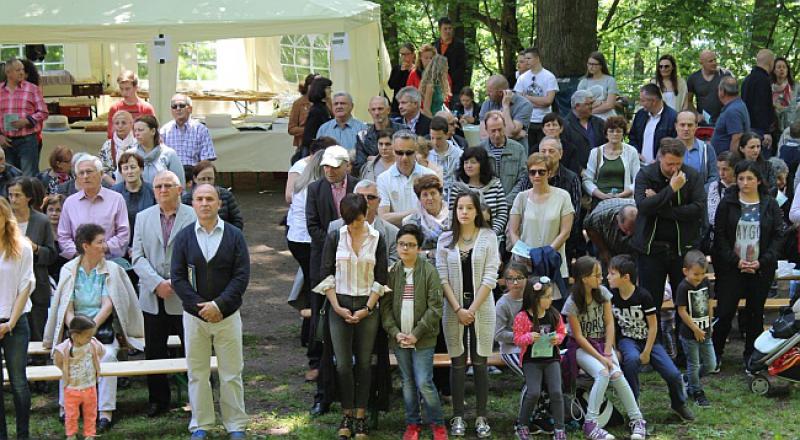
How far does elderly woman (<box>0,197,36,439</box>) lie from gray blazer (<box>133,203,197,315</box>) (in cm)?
77

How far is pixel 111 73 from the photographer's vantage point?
19.2m

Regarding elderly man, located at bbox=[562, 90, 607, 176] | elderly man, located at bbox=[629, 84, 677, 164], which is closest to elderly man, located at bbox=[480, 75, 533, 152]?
elderly man, located at bbox=[562, 90, 607, 176]

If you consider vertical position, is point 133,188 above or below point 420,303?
above

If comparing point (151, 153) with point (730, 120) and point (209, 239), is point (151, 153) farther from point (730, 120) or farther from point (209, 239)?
point (730, 120)

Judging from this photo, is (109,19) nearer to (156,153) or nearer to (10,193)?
(156,153)

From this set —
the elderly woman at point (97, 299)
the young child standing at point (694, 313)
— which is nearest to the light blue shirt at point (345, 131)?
the elderly woman at point (97, 299)

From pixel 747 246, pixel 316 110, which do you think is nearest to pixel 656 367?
pixel 747 246

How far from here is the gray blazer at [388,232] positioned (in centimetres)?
752

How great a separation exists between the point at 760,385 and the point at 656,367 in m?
1.06

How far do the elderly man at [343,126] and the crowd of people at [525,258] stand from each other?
2cm

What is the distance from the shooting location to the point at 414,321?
7.27 m

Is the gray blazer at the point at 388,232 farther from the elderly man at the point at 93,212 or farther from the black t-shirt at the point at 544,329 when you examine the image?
the elderly man at the point at 93,212

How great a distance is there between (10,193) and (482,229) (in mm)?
3254

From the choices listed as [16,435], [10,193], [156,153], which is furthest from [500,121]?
[16,435]
